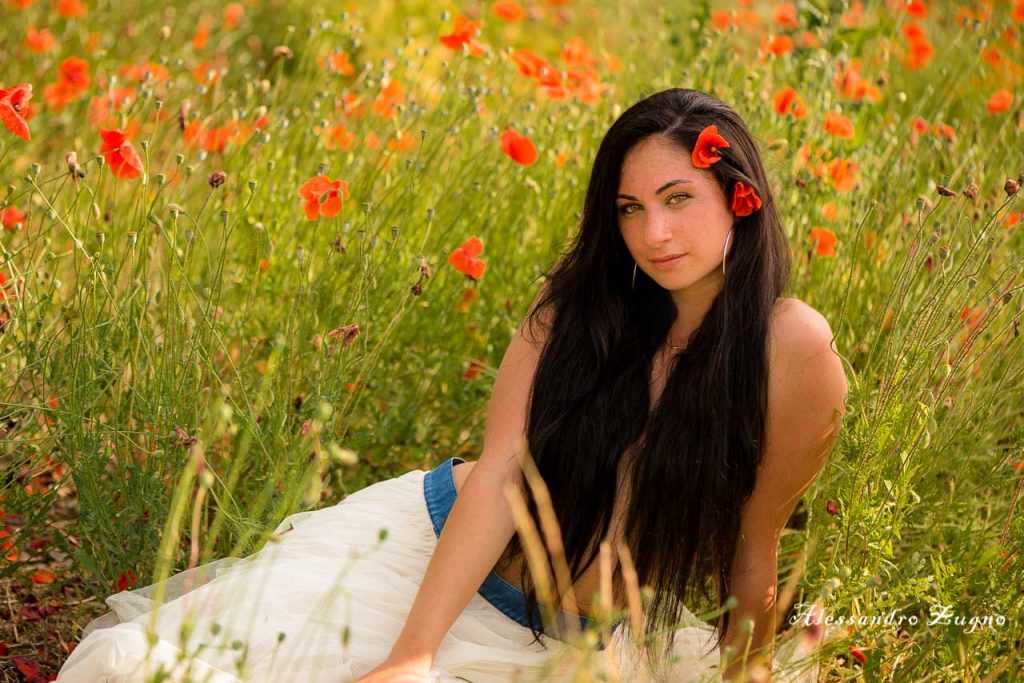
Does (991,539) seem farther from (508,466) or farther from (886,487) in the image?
(508,466)

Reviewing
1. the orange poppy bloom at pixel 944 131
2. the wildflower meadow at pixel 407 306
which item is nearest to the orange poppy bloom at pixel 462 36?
the wildflower meadow at pixel 407 306

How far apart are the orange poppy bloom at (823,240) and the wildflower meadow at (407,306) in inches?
0.5

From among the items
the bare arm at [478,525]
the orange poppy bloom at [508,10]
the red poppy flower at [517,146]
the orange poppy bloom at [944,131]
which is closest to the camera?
the bare arm at [478,525]

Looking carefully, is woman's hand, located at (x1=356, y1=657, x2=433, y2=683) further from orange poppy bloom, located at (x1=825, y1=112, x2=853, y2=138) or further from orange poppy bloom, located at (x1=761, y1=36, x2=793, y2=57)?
orange poppy bloom, located at (x1=761, y1=36, x2=793, y2=57)

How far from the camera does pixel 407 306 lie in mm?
2553

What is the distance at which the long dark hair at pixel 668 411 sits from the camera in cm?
198

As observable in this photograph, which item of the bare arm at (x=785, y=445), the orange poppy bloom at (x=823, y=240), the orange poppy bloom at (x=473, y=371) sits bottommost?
the orange poppy bloom at (x=473, y=371)

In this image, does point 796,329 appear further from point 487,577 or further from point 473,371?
point 473,371

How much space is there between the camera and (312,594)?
1884 mm

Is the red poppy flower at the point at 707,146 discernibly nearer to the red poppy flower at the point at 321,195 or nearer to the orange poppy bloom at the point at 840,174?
the red poppy flower at the point at 321,195

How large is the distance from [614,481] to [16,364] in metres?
1.24

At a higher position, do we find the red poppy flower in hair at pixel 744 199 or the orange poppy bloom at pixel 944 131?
the orange poppy bloom at pixel 944 131

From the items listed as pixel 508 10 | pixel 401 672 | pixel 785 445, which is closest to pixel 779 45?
pixel 508 10
